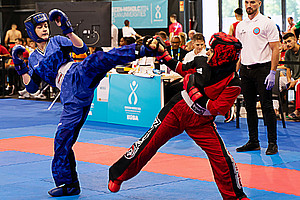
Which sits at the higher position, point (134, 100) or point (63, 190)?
point (134, 100)

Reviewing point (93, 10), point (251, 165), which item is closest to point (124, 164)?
point (251, 165)

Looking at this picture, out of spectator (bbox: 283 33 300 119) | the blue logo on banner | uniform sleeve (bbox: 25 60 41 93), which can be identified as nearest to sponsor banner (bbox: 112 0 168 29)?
spectator (bbox: 283 33 300 119)

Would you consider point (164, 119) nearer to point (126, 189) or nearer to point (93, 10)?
point (126, 189)

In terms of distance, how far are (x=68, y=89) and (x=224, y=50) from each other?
156 centimetres

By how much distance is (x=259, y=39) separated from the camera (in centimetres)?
683

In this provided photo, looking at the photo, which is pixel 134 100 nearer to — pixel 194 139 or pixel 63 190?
pixel 63 190

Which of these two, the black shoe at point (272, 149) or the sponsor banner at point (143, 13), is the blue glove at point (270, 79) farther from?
the sponsor banner at point (143, 13)

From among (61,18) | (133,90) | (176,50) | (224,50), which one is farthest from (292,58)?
(224,50)

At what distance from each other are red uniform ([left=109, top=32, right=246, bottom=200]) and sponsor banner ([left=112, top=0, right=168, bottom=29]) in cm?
1393

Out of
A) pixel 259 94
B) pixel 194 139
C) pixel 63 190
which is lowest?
pixel 63 190

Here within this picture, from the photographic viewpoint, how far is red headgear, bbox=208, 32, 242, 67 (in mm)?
4125

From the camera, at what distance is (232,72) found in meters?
4.21

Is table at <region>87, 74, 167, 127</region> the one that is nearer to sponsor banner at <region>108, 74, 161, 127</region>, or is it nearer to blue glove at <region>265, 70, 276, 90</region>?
sponsor banner at <region>108, 74, 161, 127</region>

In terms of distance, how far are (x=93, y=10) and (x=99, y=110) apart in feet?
7.26
